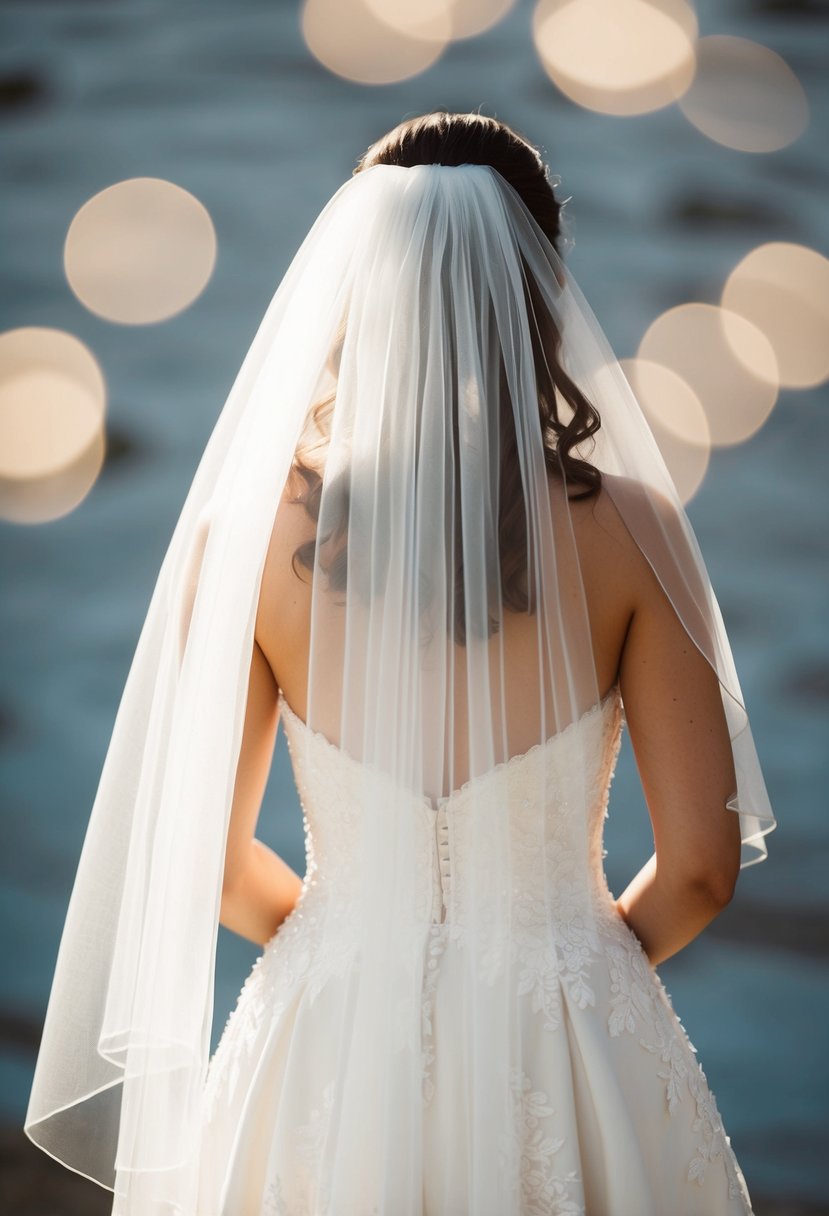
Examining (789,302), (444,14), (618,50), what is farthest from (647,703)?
(444,14)

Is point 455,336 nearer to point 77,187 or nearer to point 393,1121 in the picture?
point 393,1121

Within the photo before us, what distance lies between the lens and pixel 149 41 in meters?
3.70

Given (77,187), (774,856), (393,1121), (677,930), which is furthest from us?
(77,187)

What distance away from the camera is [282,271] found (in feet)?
12.7

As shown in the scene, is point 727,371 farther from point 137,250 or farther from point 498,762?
point 498,762

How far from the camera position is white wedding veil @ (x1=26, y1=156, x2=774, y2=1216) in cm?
108

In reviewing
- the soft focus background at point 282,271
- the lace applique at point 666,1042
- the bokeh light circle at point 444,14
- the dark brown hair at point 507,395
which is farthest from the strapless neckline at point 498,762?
the bokeh light circle at point 444,14

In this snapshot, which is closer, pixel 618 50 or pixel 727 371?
pixel 618 50

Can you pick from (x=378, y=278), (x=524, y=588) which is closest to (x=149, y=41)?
(x=378, y=278)

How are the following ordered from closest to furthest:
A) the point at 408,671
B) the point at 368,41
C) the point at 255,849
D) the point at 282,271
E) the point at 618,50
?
the point at 408,671
the point at 255,849
the point at 618,50
the point at 368,41
the point at 282,271

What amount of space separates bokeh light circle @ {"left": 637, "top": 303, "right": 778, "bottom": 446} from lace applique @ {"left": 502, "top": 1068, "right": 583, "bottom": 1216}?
293 centimetres

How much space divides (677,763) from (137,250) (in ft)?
10.3

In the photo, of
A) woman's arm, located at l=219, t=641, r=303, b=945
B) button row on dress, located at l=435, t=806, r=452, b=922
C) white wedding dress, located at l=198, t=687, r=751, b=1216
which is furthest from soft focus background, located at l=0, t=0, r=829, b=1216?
button row on dress, located at l=435, t=806, r=452, b=922

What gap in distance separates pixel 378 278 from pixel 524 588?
0.35 meters
